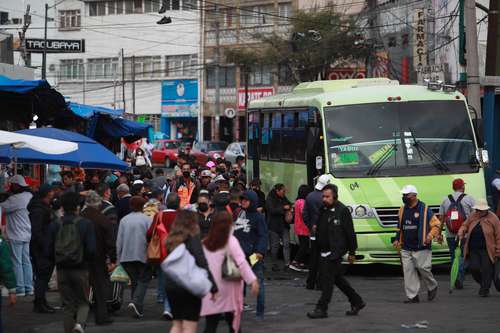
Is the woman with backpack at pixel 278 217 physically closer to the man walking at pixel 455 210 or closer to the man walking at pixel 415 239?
the man walking at pixel 455 210

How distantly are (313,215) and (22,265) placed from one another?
16.5 feet

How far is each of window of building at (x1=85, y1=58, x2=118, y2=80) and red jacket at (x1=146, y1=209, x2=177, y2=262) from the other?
6871 cm

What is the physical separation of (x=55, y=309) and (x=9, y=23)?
231ft

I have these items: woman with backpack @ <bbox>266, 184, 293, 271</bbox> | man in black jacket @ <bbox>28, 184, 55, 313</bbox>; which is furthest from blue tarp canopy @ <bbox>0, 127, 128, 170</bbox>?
woman with backpack @ <bbox>266, 184, 293, 271</bbox>

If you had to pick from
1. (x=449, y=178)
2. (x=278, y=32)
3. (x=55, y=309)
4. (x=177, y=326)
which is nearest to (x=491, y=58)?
(x=449, y=178)

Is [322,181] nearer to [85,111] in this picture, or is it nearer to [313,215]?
[313,215]

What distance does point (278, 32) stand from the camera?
230 ft

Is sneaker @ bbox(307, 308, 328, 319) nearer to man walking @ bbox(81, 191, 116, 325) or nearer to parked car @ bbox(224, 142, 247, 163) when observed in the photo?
man walking @ bbox(81, 191, 116, 325)

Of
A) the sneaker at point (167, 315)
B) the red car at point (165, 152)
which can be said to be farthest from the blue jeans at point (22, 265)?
the red car at point (165, 152)

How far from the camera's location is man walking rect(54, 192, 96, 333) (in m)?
12.3

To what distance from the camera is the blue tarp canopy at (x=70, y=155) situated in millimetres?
17719

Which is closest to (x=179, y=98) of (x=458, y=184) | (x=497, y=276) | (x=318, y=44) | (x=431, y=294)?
(x=318, y=44)

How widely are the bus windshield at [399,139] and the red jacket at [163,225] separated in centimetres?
630

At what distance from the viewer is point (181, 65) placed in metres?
78.8
